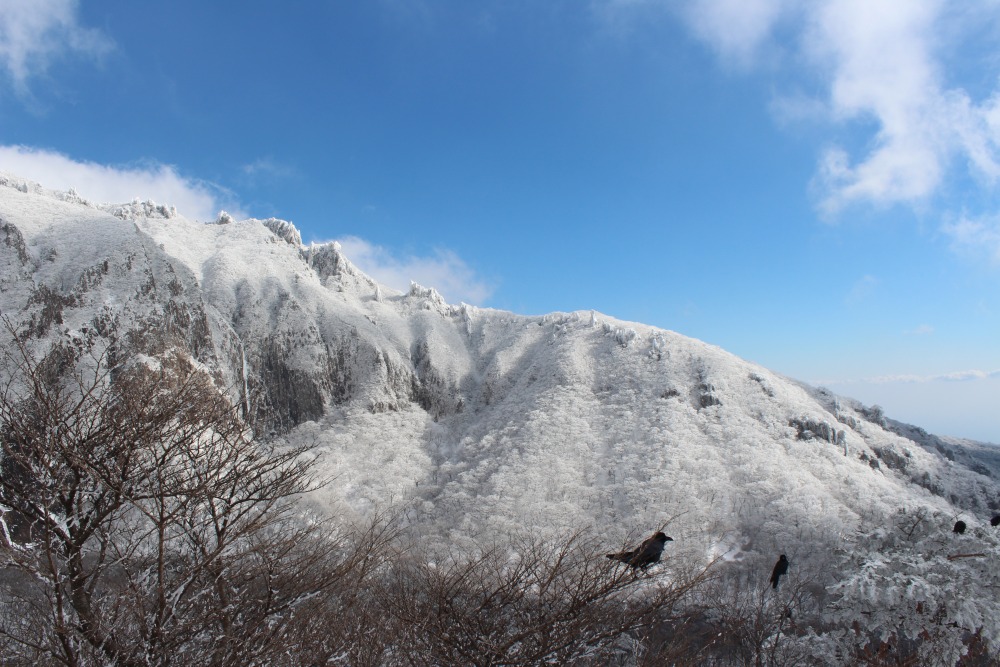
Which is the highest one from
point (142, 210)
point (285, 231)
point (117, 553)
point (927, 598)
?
point (142, 210)

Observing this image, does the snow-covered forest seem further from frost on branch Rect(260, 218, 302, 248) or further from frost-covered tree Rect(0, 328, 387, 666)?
frost on branch Rect(260, 218, 302, 248)

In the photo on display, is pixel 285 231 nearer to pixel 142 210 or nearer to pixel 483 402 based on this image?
pixel 142 210

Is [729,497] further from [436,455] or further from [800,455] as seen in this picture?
[436,455]

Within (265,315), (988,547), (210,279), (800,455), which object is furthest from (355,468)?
(988,547)

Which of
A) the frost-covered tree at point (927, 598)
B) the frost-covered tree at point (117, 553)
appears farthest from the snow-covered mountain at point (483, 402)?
the frost-covered tree at point (117, 553)

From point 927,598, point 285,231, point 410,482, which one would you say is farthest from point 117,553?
point 285,231

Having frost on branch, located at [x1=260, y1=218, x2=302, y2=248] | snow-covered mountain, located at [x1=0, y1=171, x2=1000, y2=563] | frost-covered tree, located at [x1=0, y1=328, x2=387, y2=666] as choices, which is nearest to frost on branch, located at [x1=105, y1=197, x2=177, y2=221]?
snow-covered mountain, located at [x1=0, y1=171, x2=1000, y2=563]
